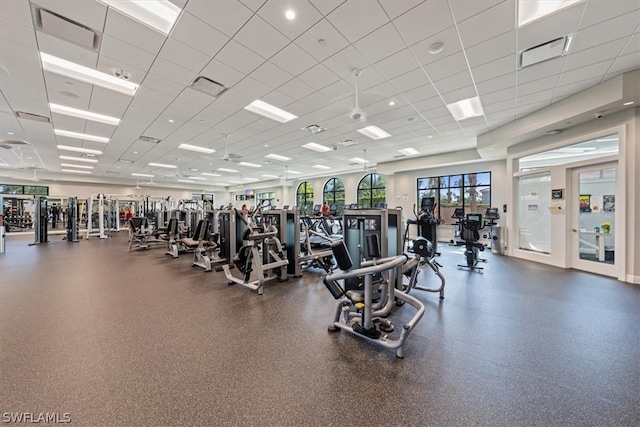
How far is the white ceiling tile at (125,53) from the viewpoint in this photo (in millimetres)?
3104

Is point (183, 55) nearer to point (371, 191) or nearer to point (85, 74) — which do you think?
point (85, 74)

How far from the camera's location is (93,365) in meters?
2.03

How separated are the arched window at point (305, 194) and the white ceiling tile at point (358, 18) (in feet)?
41.6

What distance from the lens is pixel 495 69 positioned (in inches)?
148

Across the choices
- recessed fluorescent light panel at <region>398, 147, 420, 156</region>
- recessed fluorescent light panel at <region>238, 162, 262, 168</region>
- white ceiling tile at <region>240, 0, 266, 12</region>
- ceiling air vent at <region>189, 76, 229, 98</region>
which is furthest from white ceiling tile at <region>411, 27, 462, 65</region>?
recessed fluorescent light panel at <region>238, 162, 262, 168</region>

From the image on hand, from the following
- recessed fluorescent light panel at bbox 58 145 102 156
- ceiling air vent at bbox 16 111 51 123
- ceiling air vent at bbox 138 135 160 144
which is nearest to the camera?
ceiling air vent at bbox 16 111 51 123

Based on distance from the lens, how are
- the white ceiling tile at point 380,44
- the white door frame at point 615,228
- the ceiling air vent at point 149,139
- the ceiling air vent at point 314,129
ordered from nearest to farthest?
the white ceiling tile at point 380,44
the white door frame at point 615,228
the ceiling air vent at point 314,129
the ceiling air vent at point 149,139

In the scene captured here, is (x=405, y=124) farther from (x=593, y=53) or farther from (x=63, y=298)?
(x=63, y=298)

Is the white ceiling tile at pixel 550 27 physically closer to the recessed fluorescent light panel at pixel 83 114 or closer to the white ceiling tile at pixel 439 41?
the white ceiling tile at pixel 439 41

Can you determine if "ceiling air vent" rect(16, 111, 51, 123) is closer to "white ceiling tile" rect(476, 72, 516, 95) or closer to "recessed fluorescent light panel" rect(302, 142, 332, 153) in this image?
"recessed fluorescent light panel" rect(302, 142, 332, 153)

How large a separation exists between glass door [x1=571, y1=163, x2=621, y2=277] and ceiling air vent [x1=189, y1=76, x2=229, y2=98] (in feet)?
24.1

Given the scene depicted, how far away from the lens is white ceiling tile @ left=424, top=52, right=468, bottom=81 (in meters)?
3.50

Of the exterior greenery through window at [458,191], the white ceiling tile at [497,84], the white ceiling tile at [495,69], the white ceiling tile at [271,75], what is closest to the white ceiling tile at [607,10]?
the white ceiling tile at [495,69]

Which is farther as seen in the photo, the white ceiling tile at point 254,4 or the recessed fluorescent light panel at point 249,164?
the recessed fluorescent light panel at point 249,164
